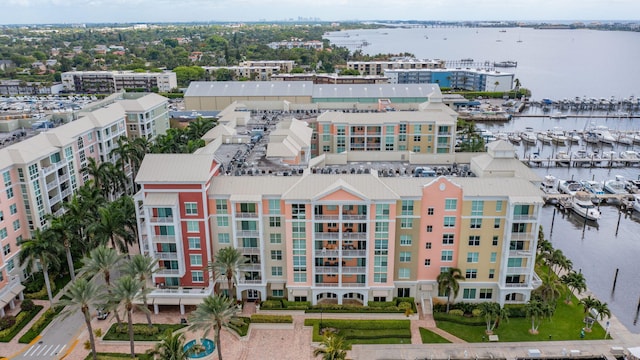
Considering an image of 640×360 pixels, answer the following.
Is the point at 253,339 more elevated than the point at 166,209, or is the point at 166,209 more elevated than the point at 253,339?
the point at 166,209

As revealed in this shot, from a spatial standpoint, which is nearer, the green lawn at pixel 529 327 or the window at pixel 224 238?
the green lawn at pixel 529 327

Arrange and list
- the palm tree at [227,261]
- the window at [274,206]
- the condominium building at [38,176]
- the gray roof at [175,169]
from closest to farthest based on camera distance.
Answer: the palm tree at [227,261]
the gray roof at [175,169]
the window at [274,206]
the condominium building at [38,176]

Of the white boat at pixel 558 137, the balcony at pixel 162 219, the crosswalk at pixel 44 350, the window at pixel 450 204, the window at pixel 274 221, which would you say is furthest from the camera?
the white boat at pixel 558 137

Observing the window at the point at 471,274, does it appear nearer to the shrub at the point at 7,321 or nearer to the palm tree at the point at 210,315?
the palm tree at the point at 210,315

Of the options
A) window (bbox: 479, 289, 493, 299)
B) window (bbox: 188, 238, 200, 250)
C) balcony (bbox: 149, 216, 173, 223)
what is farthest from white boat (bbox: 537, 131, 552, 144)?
balcony (bbox: 149, 216, 173, 223)

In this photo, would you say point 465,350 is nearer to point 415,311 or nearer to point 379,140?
point 415,311

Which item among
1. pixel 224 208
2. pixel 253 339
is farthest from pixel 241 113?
pixel 253 339

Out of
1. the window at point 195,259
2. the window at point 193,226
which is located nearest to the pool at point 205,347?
the window at point 195,259
